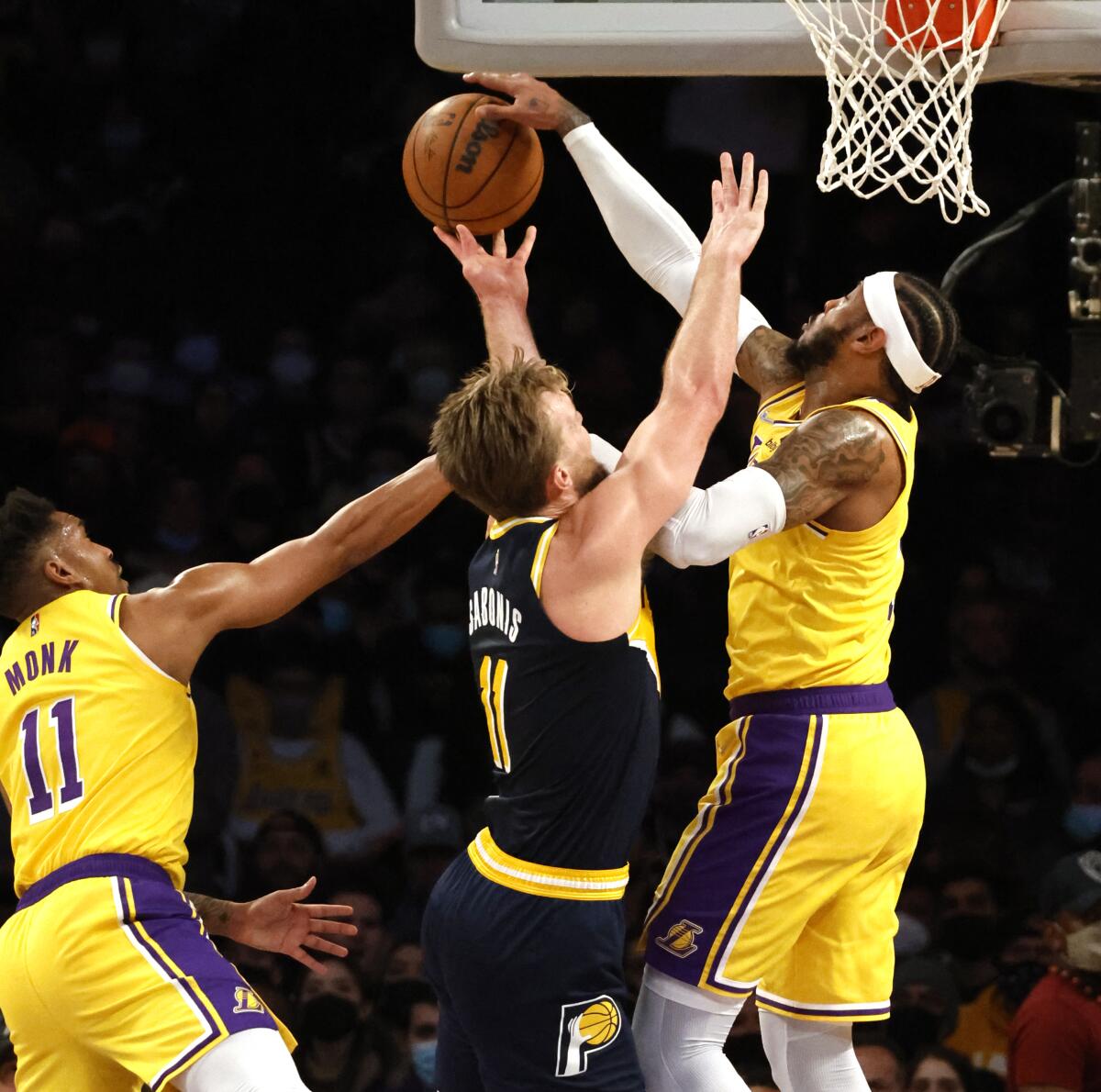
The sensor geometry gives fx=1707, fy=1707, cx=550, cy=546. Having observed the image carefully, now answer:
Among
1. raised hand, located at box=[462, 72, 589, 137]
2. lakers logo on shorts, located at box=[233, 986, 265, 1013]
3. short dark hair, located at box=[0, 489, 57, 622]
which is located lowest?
lakers logo on shorts, located at box=[233, 986, 265, 1013]

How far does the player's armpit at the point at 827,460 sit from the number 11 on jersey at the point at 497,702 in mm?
798

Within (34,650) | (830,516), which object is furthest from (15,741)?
(830,516)

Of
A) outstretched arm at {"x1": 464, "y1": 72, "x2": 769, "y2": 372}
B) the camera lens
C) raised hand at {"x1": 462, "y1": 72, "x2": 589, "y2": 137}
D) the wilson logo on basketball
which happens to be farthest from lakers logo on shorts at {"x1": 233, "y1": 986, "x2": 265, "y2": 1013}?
the camera lens

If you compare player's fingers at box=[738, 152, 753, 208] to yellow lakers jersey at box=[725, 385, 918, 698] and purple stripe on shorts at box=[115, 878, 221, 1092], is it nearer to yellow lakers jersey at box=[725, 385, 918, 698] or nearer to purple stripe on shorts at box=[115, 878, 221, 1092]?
yellow lakers jersey at box=[725, 385, 918, 698]

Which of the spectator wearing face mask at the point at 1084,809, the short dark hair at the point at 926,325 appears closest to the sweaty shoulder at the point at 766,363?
the short dark hair at the point at 926,325

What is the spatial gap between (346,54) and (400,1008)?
14.8 ft

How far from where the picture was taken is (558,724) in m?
3.52

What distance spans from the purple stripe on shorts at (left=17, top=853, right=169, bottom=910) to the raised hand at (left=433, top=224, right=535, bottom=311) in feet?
5.53

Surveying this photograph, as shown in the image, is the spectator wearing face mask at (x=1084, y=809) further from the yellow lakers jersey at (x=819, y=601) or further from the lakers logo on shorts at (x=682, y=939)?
the lakers logo on shorts at (x=682, y=939)

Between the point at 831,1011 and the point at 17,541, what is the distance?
7.78ft

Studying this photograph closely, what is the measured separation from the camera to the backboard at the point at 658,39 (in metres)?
4.45

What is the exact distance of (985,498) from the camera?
768 centimetres

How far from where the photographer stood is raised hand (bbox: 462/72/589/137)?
4.66 meters

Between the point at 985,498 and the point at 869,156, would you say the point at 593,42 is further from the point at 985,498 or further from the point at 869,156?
the point at 985,498
